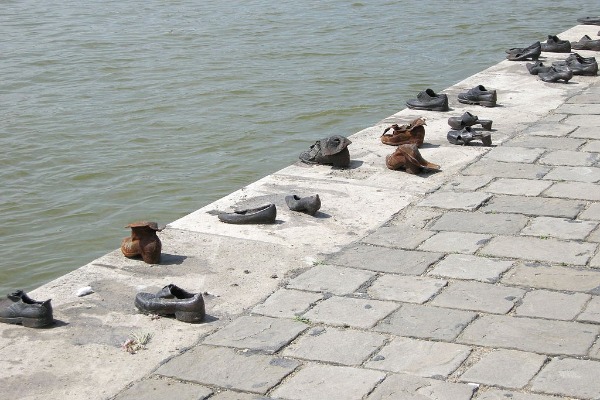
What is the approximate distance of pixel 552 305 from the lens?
439 cm

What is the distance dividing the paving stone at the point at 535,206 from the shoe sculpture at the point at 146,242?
1.88 metres

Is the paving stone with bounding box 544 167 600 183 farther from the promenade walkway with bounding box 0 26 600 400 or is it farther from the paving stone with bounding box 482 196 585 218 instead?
the paving stone with bounding box 482 196 585 218

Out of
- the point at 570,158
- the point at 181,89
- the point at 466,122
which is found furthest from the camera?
the point at 181,89

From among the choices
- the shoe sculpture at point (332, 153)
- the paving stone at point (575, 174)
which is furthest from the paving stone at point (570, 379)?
the shoe sculpture at point (332, 153)

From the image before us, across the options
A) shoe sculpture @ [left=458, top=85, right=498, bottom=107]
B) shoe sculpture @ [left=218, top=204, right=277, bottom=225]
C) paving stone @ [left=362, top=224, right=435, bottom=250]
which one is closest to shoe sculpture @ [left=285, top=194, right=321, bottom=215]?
shoe sculpture @ [left=218, top=204, right=277, bottom=225]

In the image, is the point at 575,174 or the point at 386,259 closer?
the point at 386,259

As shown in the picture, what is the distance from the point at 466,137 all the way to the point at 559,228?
163 cm

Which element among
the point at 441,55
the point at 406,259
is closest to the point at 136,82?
the point at 441,55

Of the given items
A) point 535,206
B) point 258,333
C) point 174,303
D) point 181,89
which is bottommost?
point 181,89

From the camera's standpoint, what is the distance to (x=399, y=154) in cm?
626

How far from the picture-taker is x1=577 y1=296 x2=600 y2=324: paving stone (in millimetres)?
4227

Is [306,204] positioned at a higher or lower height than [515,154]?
higher

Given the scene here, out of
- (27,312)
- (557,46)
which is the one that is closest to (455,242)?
(27,312)

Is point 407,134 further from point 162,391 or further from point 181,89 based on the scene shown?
point 181,89
